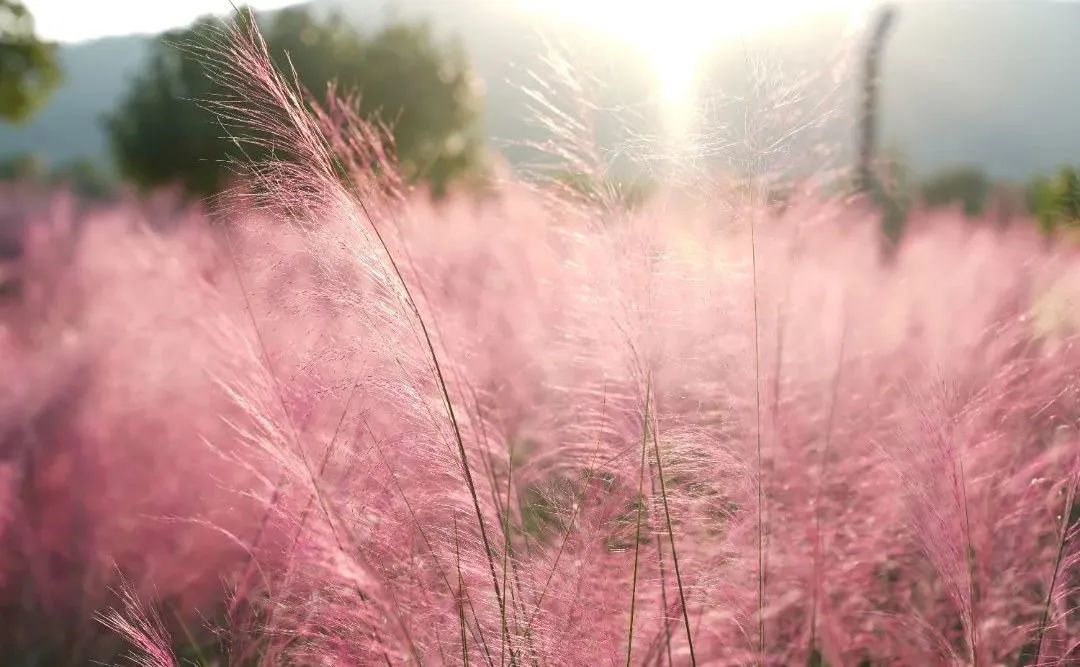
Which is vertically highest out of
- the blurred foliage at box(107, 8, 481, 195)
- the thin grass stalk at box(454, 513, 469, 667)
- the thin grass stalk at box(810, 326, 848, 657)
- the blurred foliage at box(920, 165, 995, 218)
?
the blurred foliage at box(107, 8, 481, 195)

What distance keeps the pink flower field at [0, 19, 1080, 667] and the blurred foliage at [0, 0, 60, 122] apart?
724 inches

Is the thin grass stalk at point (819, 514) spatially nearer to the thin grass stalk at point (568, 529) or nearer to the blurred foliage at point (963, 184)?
the thin grass stalk at point (568, 529)

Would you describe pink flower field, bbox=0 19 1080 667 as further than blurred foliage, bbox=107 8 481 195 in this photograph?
No

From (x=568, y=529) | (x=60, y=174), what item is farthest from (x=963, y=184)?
(x=60, y=174)

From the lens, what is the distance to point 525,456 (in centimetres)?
312

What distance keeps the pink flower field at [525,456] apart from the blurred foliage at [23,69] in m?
18.4

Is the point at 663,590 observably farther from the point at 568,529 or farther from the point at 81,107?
the point at 81,107

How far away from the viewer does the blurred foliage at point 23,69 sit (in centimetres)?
1806

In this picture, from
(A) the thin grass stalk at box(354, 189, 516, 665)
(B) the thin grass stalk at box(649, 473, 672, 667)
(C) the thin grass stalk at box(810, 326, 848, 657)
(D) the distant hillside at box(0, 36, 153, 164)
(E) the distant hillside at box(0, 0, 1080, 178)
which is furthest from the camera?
(D) the distant hillside at box(0, 36, 153, 164)

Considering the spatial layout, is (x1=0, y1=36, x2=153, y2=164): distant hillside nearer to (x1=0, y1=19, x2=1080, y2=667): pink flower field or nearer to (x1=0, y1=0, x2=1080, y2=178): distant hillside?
(x1=0, y1=0, x2=1080, y2=178): distant hillside

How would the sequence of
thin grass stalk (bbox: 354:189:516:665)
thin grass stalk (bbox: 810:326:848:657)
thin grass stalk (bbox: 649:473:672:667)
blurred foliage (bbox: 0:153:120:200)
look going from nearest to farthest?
1. thin grass stalk (bbox: 354:189:516:665)
2. thin grass stalk (bbox: 649:473:672:667)
3. thin grass stalk (bbox: 810:326:848:657)
4. blurred foliage (bbox: 0:153:120:200)

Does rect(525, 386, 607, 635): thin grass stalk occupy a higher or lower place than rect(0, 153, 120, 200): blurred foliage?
higher

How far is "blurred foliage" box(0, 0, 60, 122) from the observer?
18062 mm

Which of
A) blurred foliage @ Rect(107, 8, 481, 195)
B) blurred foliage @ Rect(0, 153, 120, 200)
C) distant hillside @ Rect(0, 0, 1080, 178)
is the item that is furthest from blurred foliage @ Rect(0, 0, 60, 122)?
distant hillside @ Rect(0, 0, 1080, 178)
